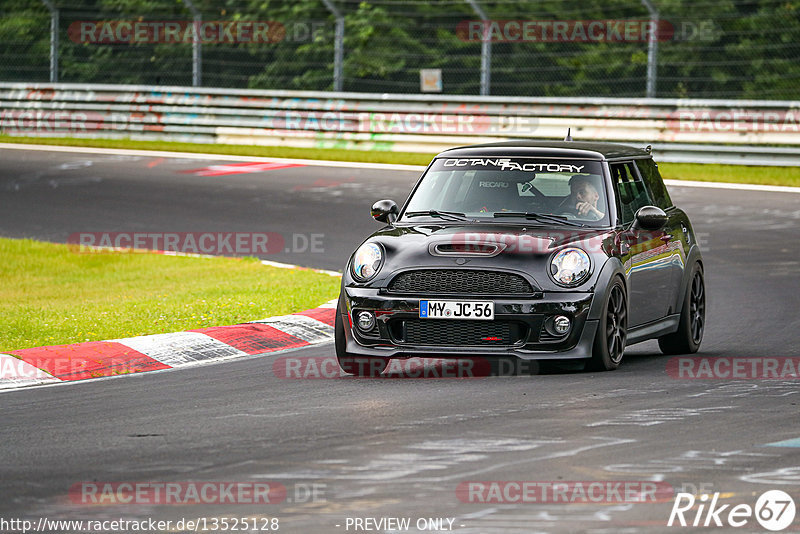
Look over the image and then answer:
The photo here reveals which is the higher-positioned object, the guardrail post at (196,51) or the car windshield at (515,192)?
the guardrail post at (196,51)

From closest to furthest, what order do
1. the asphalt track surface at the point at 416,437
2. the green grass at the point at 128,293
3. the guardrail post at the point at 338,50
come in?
the asphalt track surface at the point at 416,437
the green grass at the point at 128,293
the guardrail post at the point at 338,50

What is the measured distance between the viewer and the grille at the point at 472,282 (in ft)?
28.5

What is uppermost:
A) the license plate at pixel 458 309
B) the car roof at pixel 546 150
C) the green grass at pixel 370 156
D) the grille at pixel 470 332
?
the car roof at pixel 546 150

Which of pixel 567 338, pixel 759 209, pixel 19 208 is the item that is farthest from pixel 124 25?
pixel 567 338

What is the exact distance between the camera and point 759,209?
18.5m

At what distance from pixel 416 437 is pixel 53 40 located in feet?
76.9

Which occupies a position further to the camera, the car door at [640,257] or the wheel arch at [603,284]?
the car door at [640,257]

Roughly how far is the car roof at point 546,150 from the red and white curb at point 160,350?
1.82m

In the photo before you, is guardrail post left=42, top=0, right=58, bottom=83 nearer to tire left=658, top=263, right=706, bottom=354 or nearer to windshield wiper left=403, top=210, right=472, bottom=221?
windshield wiper left=403, top=210, right=472, bottom=221

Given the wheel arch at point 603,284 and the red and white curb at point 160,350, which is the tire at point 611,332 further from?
the red and white curb at point 160,350

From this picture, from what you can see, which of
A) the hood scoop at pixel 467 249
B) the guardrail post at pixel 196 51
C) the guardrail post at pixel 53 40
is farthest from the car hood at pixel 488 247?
the guardrail post at pixel 53 40

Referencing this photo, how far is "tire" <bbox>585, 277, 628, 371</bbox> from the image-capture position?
881cm

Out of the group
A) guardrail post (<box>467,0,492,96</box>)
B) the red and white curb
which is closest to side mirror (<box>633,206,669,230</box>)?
the red and white curb

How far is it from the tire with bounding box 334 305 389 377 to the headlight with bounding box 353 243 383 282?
0.29 metres
